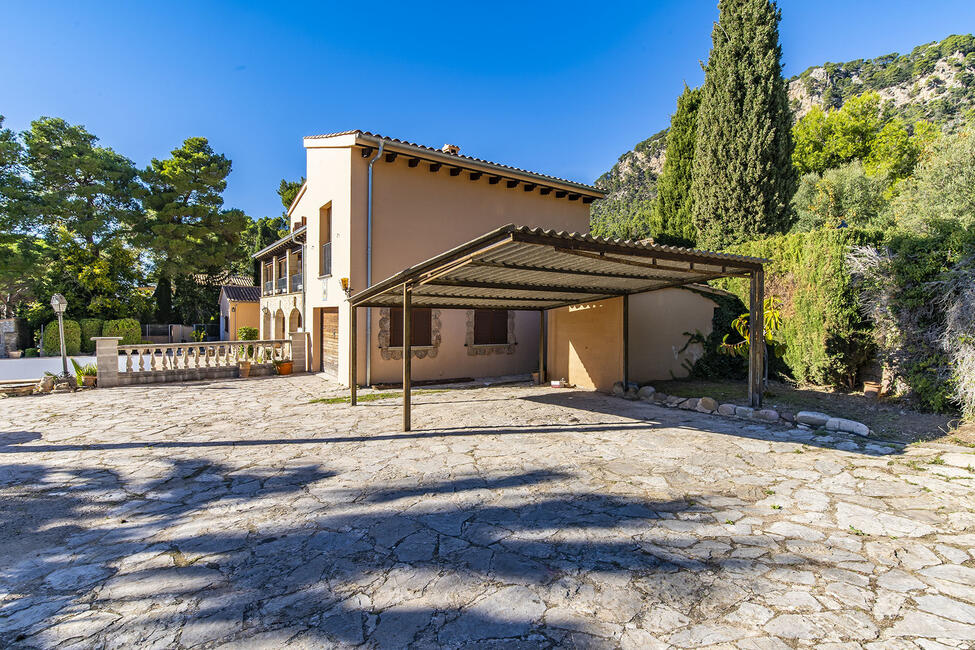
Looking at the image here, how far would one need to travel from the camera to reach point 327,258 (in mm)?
12164

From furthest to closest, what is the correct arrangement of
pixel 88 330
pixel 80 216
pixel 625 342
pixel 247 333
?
pixel 80 216 < pixel 247 333 < pixel 88 330 < pixel 625 342

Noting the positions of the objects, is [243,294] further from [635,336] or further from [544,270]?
[544,270]

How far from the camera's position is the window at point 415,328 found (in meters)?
10.8

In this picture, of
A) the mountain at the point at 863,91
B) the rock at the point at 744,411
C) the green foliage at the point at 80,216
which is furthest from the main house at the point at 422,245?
the mountain at the point at 863,91

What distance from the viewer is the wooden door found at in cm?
1203

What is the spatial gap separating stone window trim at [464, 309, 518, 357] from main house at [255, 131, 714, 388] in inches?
1.2

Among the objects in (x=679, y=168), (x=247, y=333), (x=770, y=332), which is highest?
(x=679, y=168)

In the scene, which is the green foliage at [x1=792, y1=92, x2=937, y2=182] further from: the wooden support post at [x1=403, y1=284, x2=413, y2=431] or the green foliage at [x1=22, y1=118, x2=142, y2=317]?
the green foliage at [x1=22, y1=118, x2=142, y2=317]

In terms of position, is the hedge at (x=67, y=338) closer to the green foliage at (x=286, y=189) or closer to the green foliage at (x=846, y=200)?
the green foliage at (x=286, y=189)

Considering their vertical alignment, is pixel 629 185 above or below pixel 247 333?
above

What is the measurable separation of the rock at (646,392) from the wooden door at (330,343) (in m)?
7.91

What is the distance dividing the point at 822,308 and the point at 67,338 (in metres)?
29.5

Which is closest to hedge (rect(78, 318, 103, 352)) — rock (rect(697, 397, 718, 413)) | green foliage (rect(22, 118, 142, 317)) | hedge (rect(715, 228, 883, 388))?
green foliage (rect(22, 118, 142, 317))

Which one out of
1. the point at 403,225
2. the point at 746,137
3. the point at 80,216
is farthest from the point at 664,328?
the point at 80,216
